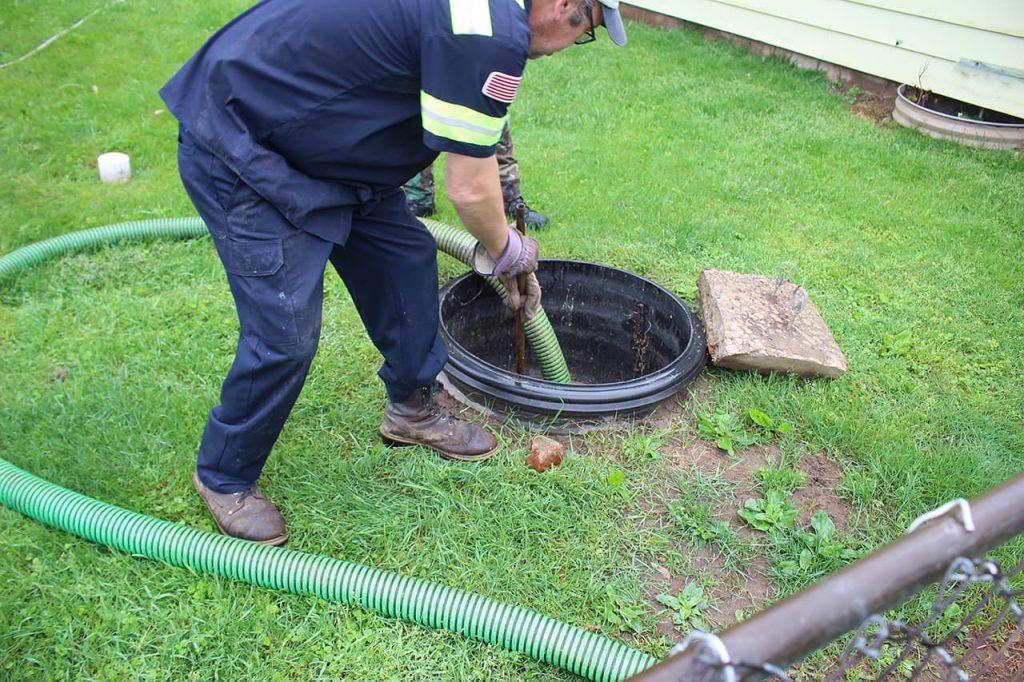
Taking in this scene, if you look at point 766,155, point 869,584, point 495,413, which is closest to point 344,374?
point 495,413

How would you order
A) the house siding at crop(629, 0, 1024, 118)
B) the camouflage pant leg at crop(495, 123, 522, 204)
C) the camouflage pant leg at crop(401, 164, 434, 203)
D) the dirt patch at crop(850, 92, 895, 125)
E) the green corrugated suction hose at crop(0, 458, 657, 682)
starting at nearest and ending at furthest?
the green corrugated suction hose at crop(0, 458, 657, 682) → the camouflage pant leg at crop(495, 123, 522, 204) → the camouflage pant leg at crop(401, 164, 434, 203) → the house siding at crop(629, 0, 1024, 118) → the dirt patch at crop(850, 92, 895, 125)

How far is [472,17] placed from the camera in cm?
168

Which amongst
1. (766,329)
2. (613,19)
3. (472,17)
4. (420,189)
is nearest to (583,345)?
(766,329)

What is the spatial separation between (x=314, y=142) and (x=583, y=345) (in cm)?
204

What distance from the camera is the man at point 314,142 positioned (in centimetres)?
175

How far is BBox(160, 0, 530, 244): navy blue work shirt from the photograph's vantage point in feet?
5.64

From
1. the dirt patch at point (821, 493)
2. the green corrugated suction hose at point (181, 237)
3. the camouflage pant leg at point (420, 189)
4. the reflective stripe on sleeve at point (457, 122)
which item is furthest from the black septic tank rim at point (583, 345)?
the reflective stripe on sleeve at point (457, 122)

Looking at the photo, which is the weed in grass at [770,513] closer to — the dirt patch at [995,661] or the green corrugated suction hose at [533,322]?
the dirt patch at [995,661]

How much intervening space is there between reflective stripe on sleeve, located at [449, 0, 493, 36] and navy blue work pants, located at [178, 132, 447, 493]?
27.5 inches

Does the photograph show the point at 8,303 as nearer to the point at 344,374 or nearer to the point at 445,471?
the point at 344,374

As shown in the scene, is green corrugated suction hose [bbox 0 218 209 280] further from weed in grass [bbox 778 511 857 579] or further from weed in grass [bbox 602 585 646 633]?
weed in grass [bbox 778 511 857 579]

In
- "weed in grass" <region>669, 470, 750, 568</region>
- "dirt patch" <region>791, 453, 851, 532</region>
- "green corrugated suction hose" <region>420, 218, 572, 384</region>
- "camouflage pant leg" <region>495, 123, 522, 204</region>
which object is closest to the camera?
"weed in grass" <region>669, 470, 750, 568</region>

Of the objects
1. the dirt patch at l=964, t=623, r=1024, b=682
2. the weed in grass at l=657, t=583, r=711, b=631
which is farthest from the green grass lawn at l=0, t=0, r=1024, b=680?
the dirt patch at l=964, t=623, r=1024, b=682

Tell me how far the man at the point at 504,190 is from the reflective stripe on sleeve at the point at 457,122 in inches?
88.2
